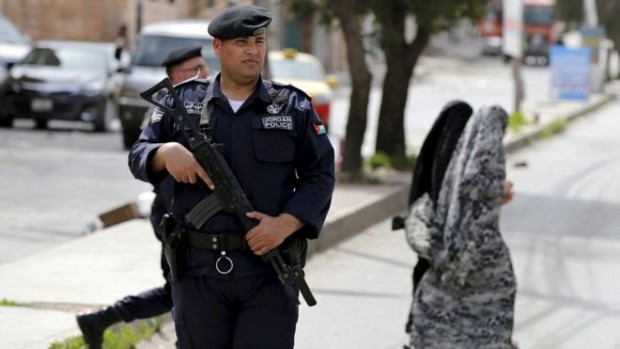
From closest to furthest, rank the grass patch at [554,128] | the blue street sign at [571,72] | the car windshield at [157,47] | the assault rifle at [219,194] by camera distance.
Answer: the assault rifle at [219,194]
the car windshield at [157,47]
the grass patch at [554,128]
the blue street sign at [571,72]

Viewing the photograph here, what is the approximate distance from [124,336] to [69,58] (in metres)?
18.6

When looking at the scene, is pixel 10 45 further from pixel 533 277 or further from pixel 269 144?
pixel 269 144

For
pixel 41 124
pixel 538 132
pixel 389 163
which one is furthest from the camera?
pixel 41 124


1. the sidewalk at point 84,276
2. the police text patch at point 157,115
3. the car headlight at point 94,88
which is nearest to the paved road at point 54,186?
the car headlight at point 94,88

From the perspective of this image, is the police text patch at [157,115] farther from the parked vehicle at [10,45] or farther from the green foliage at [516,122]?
the parked vehicle at [10,45]

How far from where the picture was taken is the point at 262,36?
5.00 metres

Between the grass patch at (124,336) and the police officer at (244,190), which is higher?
the police officer at (244,190)

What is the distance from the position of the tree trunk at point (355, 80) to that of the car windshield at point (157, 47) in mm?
6383

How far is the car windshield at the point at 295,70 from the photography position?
26.6 meters

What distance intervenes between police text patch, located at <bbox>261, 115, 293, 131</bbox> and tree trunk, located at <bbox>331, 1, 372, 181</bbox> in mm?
11080

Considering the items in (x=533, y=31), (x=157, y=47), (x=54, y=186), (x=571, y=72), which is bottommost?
(x=533, y=31)

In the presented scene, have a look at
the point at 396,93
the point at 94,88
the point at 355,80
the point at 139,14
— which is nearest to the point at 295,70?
the point at 94,88

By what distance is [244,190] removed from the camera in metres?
4.97

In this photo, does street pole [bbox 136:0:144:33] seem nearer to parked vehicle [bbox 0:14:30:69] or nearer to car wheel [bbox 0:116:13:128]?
parked vehicle [bbox 0:14:30:69]
